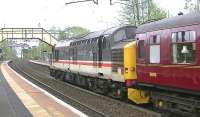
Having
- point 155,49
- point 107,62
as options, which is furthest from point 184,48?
point 107,62

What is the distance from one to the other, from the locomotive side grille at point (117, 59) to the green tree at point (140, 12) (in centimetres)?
2221

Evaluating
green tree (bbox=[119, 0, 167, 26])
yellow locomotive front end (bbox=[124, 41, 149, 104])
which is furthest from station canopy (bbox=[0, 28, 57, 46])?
yellow locomotive front end (bbox=[124, 41, 149, 104])

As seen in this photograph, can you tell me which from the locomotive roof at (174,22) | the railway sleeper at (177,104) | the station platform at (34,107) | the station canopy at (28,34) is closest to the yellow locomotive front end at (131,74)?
the locomotive roof at (174,22)

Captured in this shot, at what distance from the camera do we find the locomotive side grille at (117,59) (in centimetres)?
1978

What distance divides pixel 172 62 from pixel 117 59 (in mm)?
6242

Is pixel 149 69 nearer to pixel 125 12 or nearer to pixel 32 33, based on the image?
pixel 125 12

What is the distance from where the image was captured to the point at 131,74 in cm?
1873

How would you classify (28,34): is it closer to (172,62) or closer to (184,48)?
(172,62)

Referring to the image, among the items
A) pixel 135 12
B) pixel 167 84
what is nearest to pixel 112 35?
pixel 167 84

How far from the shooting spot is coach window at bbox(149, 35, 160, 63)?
15.5 meters

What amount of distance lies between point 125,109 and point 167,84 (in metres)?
4.03

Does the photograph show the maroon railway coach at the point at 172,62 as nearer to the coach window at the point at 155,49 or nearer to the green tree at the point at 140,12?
the coach window at the point at 155,49

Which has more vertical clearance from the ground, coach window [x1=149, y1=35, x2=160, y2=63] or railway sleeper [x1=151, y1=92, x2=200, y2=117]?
coach window [x1=149, y1=35, x2=160, y2=63]

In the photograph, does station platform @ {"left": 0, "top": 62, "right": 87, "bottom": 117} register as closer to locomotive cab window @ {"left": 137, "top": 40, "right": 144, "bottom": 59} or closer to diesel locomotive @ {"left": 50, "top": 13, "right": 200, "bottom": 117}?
diesel locomotive @ {"left": 50, "top": 13, "right": 200, "bottom": 117}
